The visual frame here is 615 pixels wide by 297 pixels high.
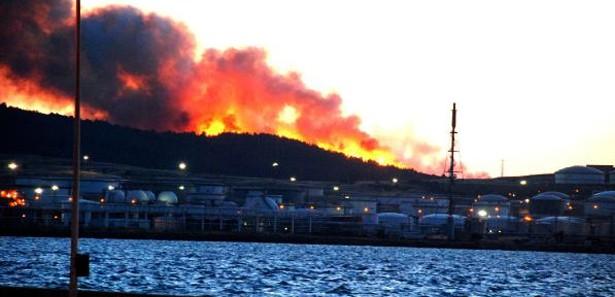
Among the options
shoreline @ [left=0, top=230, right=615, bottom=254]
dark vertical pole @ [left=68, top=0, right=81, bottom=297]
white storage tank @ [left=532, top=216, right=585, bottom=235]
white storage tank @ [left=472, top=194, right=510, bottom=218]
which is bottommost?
shoreline @ [left=0, top=230, right=615, bottom=254]

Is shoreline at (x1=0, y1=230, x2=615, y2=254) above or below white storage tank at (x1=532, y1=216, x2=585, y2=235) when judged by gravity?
below

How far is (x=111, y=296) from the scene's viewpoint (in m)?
45.7

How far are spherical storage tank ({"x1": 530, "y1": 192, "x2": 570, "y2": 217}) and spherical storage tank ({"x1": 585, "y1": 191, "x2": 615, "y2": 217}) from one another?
5.04 meters

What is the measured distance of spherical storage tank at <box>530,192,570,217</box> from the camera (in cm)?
19325

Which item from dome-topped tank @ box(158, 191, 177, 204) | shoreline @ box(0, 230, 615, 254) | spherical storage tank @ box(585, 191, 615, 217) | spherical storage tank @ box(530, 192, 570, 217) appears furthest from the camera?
spherical storage tank @ box(530, 192, 570, 217)

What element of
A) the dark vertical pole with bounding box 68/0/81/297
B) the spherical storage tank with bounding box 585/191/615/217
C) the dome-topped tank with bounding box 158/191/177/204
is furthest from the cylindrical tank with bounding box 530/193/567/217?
the dark vertical pole with bounding box 68/0/81/297

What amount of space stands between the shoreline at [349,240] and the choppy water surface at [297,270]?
63.7 inches

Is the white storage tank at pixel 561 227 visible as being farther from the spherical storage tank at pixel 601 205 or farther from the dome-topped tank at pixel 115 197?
the dome-topped tank at pixel 115 197

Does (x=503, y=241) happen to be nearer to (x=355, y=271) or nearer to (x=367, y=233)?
(x=367, y=233)

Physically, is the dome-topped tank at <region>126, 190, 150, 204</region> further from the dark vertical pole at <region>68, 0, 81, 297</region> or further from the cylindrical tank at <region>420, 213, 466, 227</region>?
the dark vertical pole at <region>68, 0, 81, 297</region>

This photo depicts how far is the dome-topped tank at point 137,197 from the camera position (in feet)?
614

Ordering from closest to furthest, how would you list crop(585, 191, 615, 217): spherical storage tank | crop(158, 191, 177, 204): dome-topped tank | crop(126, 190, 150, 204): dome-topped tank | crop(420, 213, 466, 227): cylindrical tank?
crop(420, 213, 466, 227): cylindrical tank
crop(585, 191, 615, 217): spherical storage tank
crop(126, 190, 150, 204): dome-topped tank
crop(158, 191, 177, 204): dome-topped tank

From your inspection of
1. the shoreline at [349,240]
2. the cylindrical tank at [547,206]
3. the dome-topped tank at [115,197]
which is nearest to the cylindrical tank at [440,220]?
the shoreline at [349,240]

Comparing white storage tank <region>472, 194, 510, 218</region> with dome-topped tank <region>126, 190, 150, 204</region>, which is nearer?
dome-topped tank <region>126, 190, 150, 204</region>
